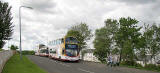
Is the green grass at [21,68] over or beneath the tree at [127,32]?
beneath

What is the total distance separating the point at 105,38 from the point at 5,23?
98.0 feet

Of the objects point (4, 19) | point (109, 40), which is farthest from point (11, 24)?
point (109, 40)

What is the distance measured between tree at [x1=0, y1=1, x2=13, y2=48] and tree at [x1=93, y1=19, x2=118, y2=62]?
27315 mm

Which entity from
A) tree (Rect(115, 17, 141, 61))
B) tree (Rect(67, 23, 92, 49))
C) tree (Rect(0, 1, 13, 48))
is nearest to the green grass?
tree (Rect(0, 1, 13, 48))

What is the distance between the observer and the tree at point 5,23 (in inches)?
1525

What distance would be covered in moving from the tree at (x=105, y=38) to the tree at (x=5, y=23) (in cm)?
2732

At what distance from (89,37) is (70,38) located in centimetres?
2748

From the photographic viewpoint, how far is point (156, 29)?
32.4 meters

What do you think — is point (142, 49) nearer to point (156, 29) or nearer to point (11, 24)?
point (156, 29)

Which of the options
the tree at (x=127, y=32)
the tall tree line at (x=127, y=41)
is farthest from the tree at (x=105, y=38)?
the tree at (x=127, y=32)

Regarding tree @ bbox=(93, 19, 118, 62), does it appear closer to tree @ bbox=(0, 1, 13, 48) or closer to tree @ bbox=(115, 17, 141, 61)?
tree @ bbox=(115, 17, 141, 61)

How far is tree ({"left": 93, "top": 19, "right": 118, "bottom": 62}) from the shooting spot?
57688mm

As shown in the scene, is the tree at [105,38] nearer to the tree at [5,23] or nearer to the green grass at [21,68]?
the tree at [5,23]

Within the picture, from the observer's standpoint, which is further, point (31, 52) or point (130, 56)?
point (31, 52)
